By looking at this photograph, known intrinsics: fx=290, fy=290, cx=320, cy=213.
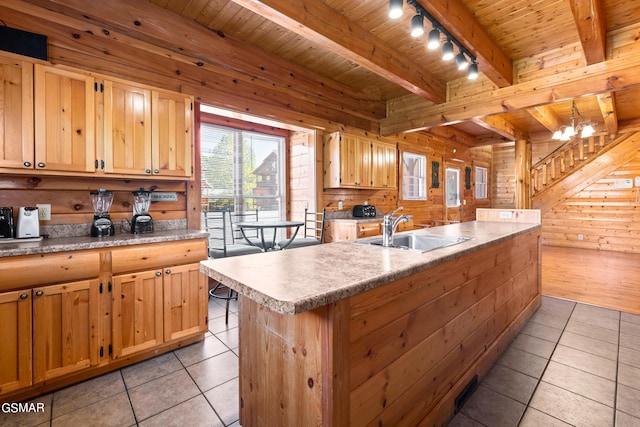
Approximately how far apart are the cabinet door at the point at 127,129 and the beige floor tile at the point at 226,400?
1.74 metres

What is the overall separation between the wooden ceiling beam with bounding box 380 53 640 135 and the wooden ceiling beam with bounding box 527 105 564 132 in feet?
3.96

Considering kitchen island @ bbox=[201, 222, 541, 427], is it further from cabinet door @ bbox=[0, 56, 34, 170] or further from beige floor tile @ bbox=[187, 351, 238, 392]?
cabinet door @ bbox=[0, 56, 34, 170]

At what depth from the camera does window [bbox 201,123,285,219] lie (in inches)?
157

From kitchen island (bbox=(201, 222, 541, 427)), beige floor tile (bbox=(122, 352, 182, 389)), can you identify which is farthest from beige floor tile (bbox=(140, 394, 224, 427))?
beige floor tile (bbox=(122, 352, 182, 389))

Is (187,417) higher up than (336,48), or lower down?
lower down

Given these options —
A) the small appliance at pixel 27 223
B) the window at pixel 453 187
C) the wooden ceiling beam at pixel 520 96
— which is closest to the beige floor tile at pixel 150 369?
the small appliance at pixel 27 223

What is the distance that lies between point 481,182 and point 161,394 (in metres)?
8.99

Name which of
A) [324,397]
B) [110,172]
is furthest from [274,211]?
[324,397]

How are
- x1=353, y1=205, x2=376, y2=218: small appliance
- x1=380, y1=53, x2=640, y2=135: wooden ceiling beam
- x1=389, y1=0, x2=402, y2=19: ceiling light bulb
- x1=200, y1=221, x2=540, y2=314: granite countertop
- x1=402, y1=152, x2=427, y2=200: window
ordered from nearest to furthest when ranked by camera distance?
x1=200, y1=221, x2=540, y2=314: granite countertop → x1=389, y1=0, x2=402, y2=19: ceiling light bulb → x1=380, y1=53, x2=640, y2=135: wooden ceiling beam → x1=353, y1=205, x2=376, y2=218: small appliance → x1=402, y1=152, x2=427, y2=200: window

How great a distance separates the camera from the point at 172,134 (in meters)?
2.53

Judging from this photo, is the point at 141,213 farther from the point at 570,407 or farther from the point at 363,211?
the point at 570,407

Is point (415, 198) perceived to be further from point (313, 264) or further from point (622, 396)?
point (313, 264)

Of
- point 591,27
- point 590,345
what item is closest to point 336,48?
point 591,27

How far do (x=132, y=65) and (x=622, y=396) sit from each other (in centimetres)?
440
